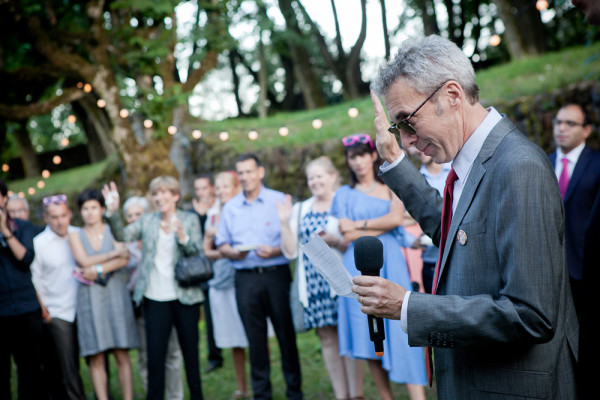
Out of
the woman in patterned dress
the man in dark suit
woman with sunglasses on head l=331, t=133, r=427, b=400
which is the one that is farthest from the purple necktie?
the woman in patterned dress

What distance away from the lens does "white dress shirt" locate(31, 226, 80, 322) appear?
5406 millimetres

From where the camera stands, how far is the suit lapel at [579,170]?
456 centimetres

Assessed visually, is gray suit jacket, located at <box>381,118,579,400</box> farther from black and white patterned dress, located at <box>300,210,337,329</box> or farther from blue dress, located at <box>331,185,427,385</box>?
black and white patterned dress, located at <box>300,210,337,329</box>

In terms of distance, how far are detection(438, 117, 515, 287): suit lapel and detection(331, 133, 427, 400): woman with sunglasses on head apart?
244cm

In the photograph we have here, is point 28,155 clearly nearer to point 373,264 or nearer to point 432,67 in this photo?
point 373,264

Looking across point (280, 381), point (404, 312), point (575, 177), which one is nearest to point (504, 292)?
point (404, 312)

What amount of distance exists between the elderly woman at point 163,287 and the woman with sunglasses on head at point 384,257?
1.43 metres

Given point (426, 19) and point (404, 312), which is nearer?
point (404, 312)


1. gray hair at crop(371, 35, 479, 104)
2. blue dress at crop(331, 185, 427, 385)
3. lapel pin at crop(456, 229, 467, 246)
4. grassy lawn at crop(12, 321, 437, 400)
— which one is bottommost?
grassy lawn at crop(12, 321, 437, 400)

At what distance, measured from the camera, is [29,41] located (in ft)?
34.9

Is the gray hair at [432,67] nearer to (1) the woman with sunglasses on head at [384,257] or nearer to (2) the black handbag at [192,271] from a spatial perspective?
(1) the woman with sunglasses on head at [384,257]

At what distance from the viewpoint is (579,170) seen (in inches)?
181

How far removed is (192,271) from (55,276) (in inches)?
55.7

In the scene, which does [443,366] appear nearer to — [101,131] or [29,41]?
[29,41]
